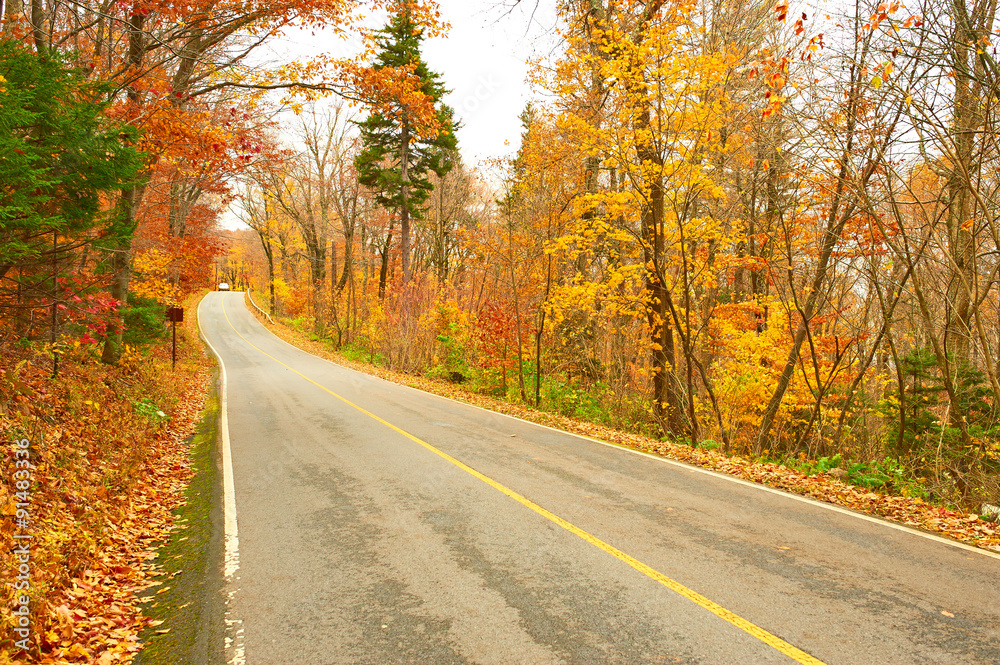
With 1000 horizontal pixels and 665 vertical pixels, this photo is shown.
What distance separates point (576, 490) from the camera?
6.19 meters

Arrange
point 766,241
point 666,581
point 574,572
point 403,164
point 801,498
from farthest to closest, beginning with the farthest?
point 403,164 → point 766,241 → point 801,498 → point 574,572 → point 666,581

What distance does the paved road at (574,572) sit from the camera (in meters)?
3.24

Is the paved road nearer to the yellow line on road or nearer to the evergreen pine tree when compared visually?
the yellow line on road

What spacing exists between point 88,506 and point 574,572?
5.09m

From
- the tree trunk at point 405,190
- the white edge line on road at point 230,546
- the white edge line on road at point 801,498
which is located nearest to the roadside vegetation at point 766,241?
the white edge line on road at point 801,498

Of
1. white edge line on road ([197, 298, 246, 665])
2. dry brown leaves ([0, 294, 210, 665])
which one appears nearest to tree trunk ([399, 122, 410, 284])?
white edge line on road ([197, 298, 246, 665])

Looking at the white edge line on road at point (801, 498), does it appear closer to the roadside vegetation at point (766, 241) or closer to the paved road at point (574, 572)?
the paved road at point (574, 572)

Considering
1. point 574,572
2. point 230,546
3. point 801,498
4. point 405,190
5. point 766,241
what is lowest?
point 230,546

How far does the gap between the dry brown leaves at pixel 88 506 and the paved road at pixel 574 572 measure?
2.68ft

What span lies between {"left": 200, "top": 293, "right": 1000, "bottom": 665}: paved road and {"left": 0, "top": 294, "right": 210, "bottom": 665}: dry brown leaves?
818mm

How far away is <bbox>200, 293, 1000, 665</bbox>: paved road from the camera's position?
10.6 ft

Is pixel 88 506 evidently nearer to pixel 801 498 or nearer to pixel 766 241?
pixel 801 498

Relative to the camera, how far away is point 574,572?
163 inches

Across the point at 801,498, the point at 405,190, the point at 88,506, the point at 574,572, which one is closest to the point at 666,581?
the point at 574,572
